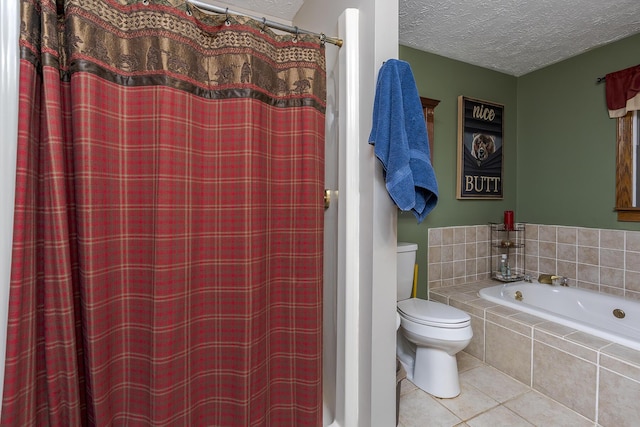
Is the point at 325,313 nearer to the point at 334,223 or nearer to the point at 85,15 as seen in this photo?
the point at 334,223

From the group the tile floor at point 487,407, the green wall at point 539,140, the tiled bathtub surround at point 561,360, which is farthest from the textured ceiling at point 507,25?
the tile floor at point 487,407

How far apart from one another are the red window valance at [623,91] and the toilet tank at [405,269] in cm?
182

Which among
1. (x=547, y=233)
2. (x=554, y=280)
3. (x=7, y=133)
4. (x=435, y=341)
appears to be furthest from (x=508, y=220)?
(x=7, y=133)

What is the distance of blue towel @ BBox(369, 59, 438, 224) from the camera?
1.14 metres

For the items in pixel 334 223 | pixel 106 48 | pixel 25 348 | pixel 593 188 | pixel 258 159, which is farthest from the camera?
pixel 593 188

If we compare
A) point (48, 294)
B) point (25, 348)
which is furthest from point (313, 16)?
point (25, 348)

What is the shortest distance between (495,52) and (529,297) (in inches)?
79.5

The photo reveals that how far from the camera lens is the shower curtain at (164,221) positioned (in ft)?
3.02

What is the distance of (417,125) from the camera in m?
1.20

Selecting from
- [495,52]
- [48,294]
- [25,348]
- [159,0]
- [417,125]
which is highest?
[495,52]

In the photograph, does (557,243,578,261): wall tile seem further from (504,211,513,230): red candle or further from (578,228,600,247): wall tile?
(504,211,513,230): red candle

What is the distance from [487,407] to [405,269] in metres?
0.89

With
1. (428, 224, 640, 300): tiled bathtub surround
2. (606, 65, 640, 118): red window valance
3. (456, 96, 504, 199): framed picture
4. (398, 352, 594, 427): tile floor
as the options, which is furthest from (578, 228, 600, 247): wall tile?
(398, 352, 594, 427): tile floor

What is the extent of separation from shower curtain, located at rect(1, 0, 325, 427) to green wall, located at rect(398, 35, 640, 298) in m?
1.42
